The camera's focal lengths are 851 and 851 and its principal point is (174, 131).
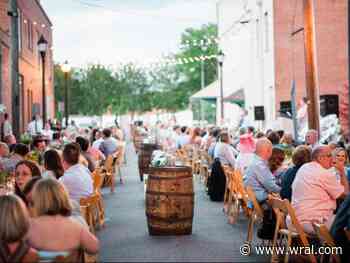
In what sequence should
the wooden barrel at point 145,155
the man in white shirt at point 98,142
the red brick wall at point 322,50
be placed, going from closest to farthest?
1. the man in white shirt at point 98,142
2. the wooden barrel at point 145,155
3. the red brick wall at point 322,50

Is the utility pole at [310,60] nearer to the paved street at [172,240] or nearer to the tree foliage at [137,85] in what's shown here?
the paved street at [172,240]

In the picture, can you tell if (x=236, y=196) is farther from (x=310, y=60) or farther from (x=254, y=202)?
(x=310, y=60)

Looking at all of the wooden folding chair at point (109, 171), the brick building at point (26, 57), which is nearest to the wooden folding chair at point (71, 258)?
the wooden folding chair at point (109, 171)

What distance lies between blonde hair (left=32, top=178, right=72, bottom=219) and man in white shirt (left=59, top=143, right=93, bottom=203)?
4.90 meters

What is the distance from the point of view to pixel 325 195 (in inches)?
392

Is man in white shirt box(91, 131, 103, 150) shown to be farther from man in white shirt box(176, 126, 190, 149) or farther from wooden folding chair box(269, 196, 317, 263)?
wooden folding chair box(269, 196, 317, 263)

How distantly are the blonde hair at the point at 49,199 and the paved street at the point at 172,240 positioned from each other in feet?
14.1

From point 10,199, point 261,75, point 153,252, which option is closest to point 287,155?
point 153,252

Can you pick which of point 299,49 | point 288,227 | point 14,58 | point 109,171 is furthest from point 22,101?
point 288,227

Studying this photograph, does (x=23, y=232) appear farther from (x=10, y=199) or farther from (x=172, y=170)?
(x=172, y=170)

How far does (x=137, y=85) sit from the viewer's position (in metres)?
84.0

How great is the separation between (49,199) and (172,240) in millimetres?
6022

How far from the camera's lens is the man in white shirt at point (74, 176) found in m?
11.8

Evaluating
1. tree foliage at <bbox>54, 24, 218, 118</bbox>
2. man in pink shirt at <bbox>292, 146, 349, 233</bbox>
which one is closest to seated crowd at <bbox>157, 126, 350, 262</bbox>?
man in pink shirt at <bbox>292, 146, 349, 233</bbox>
